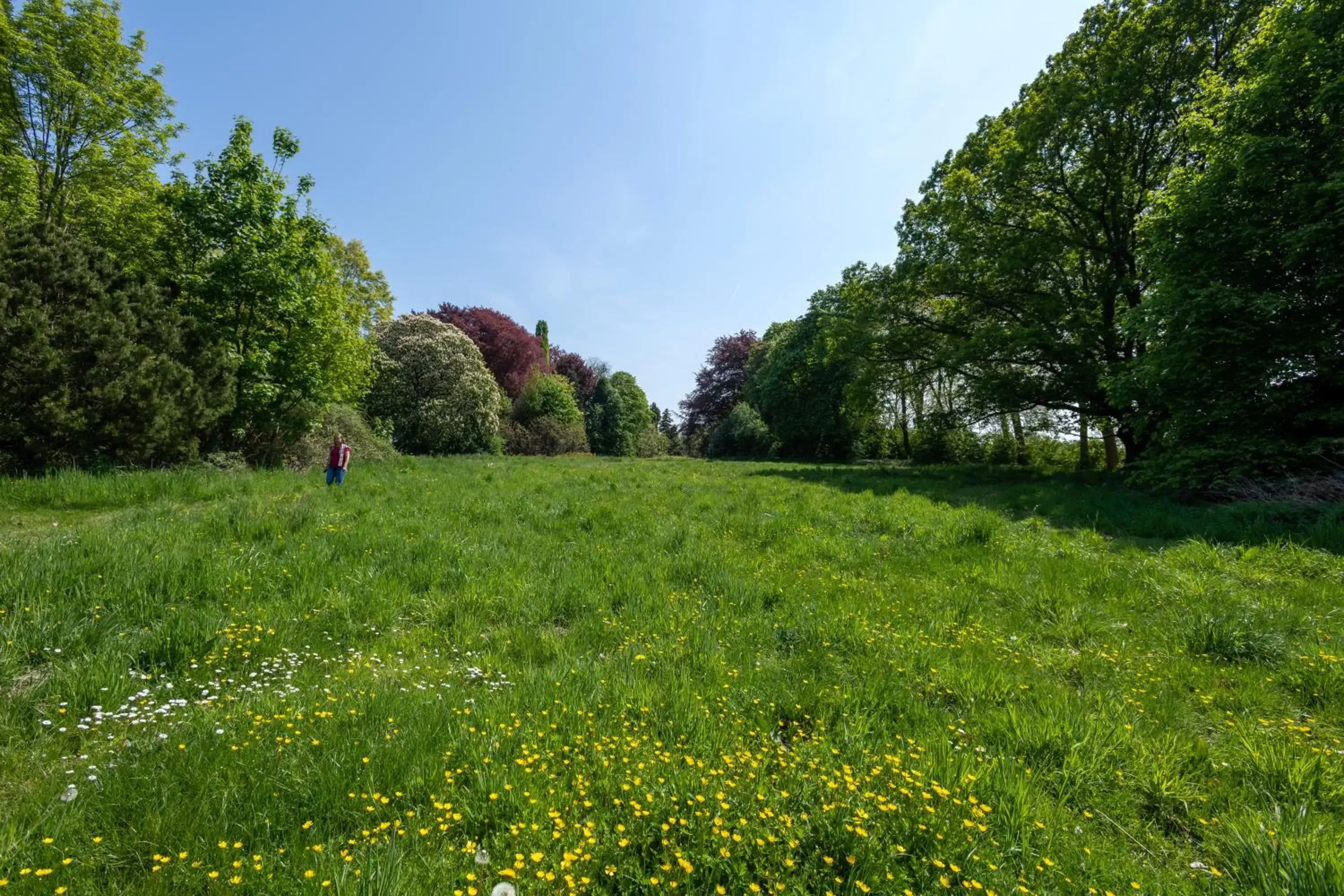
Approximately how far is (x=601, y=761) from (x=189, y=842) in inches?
68.6

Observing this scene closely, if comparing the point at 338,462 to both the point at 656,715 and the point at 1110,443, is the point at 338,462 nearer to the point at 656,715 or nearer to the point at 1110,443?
the point at 656,715

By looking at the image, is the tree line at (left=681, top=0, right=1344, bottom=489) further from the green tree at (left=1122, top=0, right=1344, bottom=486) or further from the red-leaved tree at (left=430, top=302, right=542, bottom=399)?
the red-leaved tree at (left=430, top=302, right=542, bottom=399)

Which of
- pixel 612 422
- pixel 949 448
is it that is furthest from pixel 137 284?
pixel 612 422

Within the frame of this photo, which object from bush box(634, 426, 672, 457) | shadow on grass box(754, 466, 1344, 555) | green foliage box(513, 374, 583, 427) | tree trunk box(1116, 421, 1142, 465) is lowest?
shadow on grass box(754, 466, 1344, 555)

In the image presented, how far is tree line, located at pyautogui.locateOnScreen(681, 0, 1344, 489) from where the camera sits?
9.56 meters

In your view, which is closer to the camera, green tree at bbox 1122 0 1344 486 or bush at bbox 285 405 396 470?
green tree at bbox 1122 0 1344 486

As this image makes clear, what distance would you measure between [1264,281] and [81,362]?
23956 mm

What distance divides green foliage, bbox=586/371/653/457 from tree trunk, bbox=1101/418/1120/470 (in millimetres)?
32255

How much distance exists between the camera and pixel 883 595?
17.9ft

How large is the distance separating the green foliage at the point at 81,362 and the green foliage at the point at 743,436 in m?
30.6

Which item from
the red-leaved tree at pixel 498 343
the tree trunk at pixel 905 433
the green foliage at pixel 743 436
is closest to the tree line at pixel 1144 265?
the tree trunk at pixel 905 433

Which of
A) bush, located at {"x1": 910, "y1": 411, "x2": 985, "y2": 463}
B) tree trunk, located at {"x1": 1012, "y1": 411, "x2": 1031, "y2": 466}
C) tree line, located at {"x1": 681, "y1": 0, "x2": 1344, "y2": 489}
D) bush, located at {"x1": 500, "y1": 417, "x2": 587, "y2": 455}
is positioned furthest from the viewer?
bush, located at {"x1": 500, "y1": 417, "x2": 587, "y2": 455}

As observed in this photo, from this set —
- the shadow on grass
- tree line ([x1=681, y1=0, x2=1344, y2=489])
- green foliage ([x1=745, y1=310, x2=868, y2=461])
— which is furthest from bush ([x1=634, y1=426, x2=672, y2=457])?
the shadow on grass

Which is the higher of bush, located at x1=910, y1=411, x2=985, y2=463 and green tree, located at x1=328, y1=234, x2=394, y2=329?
green tree, located at x1=328, y1=234, x2=394, y2=329
